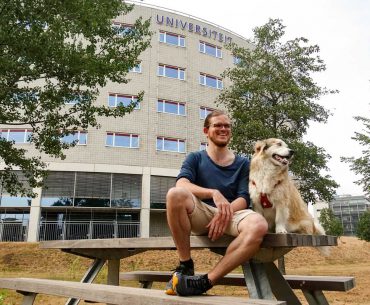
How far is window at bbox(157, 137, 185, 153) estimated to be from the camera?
27.5 meters

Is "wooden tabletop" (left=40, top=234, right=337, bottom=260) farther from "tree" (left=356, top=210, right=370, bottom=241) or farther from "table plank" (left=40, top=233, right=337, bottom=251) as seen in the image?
"tree" (left=356, top=210, right=370, bottom=241)

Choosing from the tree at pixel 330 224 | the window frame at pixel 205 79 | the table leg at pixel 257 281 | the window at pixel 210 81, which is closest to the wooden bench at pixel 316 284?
the table leg at pixel 257 281

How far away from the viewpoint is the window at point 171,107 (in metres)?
28.2

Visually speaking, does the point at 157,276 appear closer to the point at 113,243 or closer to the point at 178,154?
the point at 113,243

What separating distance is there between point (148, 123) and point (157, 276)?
76.0 ft

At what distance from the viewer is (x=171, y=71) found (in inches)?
1160

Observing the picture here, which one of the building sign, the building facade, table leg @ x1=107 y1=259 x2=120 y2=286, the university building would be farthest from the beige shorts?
the building facade

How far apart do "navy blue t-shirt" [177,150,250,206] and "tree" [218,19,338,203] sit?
35.9 feet

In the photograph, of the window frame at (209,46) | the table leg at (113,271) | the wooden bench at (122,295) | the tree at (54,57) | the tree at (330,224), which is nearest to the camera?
the wooden bench at (122,295)

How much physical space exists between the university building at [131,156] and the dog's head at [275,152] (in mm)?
21913

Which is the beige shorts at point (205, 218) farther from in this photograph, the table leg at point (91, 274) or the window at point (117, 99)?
the window at point (117, 99)

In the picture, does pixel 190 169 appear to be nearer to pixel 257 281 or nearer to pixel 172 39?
pixel 257 281

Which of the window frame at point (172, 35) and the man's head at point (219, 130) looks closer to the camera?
the man's head at point (219, 130)

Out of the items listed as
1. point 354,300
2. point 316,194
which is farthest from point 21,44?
point 316,194
